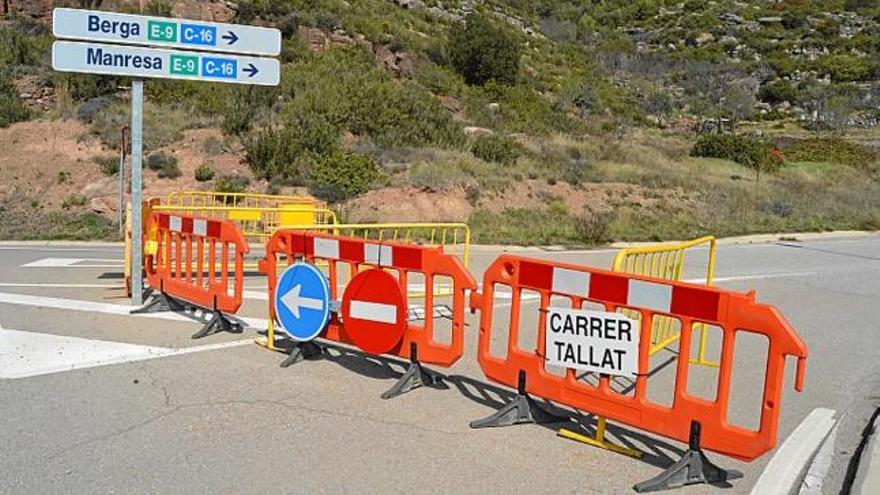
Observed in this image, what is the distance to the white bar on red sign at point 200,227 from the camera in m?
8.34

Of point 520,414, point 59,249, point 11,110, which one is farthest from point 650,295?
point 11,110

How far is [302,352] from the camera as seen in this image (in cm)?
721

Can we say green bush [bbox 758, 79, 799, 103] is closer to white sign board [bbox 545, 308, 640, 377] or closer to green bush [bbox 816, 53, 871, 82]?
green bush [bbox 816, 53, 871, 82]

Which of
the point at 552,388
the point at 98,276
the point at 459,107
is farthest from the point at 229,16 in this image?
the point at 552,388

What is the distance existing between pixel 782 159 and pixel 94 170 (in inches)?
1376

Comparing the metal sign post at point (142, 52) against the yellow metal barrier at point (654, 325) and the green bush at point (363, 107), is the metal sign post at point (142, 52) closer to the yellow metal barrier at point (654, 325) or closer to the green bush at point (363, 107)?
the yellow metal barrier at point (654, 325)

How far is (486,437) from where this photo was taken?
539 cm

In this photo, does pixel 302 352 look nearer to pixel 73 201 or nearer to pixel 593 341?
pixel 593 341

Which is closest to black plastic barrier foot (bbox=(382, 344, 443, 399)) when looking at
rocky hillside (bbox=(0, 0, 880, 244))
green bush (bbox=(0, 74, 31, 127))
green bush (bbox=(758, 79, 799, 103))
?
rocky hillside (bbox=(0, 0, 880, 244))

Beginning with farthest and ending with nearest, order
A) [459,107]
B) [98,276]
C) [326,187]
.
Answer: [459,107]
[326,187]
[98,276]

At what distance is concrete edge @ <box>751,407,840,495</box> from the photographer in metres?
4.75

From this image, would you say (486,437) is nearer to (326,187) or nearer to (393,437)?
(393,437)

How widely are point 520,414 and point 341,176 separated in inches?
767

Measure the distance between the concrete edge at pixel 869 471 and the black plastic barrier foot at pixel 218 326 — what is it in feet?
18.7
